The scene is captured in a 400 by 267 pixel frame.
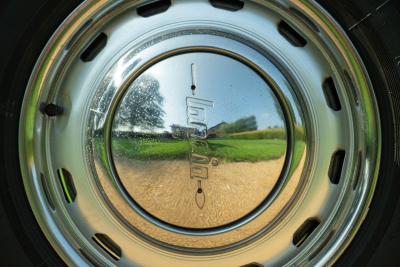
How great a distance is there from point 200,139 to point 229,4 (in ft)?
1.41

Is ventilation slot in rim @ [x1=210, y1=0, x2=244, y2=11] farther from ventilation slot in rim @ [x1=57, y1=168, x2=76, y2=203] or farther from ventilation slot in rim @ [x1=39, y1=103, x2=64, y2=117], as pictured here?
ventilation slot in rim @ [x1=57, y1=168, x2=76, y2=203]

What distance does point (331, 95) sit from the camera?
142 centimetres

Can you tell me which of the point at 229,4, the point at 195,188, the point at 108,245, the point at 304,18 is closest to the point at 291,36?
the point at 304,18

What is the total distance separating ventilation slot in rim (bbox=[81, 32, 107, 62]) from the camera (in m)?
1.39

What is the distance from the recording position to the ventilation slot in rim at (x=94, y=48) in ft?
4.55

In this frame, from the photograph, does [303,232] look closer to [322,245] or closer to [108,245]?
[322,245]

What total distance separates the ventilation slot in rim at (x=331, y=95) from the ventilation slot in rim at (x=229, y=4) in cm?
36

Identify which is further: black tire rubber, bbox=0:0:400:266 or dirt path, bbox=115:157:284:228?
dirt path, bbox=115:157:284:228

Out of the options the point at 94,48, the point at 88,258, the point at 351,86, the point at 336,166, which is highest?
the point at 94,48

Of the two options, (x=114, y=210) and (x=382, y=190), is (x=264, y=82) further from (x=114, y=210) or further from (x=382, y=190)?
(x=114, y=210)

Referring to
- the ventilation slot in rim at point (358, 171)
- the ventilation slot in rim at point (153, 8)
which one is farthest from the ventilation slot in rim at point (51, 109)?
the ventilation slot in rim at point (358, 171)

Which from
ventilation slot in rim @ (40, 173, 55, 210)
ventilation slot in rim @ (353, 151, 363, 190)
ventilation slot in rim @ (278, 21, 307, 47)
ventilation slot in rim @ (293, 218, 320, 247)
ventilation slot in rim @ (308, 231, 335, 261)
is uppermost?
ventilation slot in rim @ (278, 21, 307, 47)

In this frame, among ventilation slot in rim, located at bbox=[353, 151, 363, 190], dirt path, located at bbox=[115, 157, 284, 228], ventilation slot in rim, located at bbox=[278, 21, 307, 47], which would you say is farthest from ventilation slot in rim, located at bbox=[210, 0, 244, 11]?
ventilation slot in rim, located at bbox=[353, 151, 363, 190]

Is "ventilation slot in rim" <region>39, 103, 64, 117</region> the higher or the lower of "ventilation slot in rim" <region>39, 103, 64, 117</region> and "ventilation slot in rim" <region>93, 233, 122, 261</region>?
the higher
